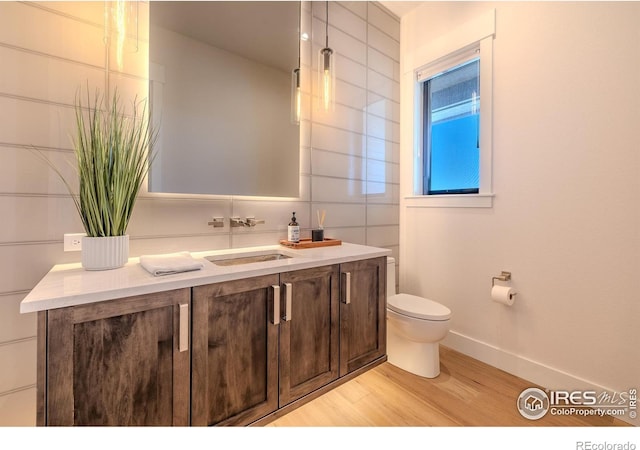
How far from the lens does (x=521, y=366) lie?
1.75m

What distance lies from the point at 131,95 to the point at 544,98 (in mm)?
2299

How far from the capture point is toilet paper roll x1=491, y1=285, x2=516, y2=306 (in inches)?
67.7

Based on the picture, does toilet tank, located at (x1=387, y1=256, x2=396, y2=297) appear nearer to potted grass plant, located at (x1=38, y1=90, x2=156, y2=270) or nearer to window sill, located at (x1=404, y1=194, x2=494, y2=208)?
window sill, located at (x1=404, y1=194, x2=494, y2=208)

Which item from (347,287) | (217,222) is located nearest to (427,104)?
(347,287)

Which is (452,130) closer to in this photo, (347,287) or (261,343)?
(347,287)

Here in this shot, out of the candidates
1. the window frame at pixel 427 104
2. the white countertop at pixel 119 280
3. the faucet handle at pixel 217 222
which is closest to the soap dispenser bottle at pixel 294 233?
the white countertop at pixel 119 280

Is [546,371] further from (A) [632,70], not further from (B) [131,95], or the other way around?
(B) [131,95]

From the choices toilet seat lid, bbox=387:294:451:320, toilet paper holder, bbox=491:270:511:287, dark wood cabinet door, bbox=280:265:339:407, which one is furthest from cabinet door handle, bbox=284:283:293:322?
toilet paper holder, bbox=491:270:511:287

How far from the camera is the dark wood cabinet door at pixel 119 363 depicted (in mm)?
800

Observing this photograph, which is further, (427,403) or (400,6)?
(400,6)

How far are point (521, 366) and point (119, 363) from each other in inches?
85.8

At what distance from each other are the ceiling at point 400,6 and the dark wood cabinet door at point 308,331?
2351 millimetres

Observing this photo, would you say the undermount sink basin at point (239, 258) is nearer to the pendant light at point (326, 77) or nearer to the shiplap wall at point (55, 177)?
the shiplap wall at point (55, 177)

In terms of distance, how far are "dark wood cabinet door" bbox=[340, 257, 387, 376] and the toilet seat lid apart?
14 cm
